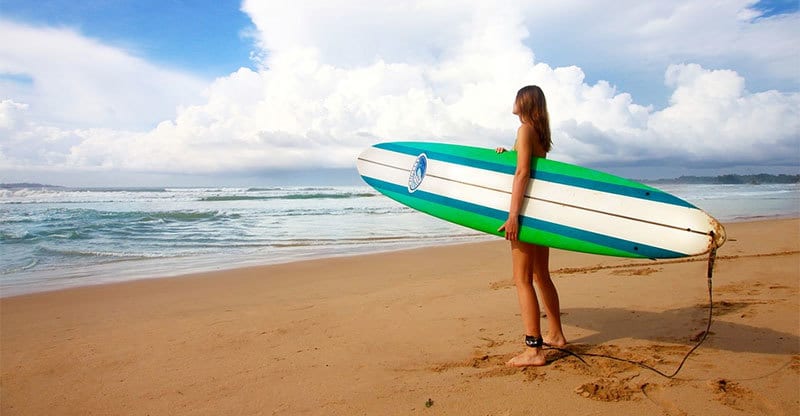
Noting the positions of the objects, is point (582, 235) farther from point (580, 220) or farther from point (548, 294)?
point (548, 294)

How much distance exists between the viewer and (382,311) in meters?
3.86

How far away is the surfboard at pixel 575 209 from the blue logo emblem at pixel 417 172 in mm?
190

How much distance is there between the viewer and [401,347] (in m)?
2.97

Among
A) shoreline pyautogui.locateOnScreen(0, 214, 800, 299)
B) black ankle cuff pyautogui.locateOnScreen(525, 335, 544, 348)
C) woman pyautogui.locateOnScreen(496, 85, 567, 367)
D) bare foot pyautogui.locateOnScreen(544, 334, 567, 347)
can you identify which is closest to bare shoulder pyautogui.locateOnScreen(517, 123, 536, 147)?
woman pyautogui.locateOnScreen(496, 85, 567, 367)

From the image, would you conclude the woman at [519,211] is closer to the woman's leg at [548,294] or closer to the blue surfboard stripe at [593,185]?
the woman's leg at [548,294]

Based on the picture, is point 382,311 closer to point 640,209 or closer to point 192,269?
point 640,209

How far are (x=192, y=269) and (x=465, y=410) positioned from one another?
18.1 feet

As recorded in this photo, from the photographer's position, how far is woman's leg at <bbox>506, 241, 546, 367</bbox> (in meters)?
2.56

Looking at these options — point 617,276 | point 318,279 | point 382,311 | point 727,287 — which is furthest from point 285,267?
point 727,287

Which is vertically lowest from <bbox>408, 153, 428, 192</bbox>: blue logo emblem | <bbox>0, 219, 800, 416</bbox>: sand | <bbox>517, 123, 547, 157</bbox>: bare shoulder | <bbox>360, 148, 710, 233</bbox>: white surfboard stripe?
<bbox>0, 219, 800, 416</bbox>: sand

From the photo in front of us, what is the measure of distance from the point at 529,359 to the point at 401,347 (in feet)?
2.65

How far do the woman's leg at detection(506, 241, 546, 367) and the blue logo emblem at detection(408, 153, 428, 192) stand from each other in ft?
4.38

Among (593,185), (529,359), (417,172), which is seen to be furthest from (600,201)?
(417,172)

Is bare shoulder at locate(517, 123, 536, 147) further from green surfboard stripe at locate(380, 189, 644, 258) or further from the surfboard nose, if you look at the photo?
the surfboard nose
